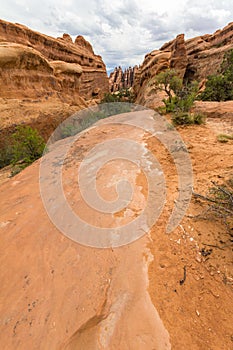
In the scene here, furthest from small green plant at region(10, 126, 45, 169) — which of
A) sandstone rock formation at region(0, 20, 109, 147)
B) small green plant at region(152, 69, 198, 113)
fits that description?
small green plant at region(152, 69, 198, 113)

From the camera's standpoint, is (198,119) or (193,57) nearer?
(198,119)

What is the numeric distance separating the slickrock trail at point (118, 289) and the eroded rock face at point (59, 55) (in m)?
16.8

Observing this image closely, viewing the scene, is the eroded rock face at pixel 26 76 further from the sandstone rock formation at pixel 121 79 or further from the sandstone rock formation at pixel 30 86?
the sandstone rock formation at pixel 121 79

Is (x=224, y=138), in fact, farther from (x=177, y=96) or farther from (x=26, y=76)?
(x=26, y=76)

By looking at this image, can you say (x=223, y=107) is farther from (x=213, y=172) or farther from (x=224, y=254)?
(x=224, y=254)

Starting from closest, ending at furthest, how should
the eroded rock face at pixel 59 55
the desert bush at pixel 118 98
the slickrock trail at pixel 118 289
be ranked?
the slickrock trail at pixel 118 289 → the eroded rock face at pixel 59 55 → the desert bush at pixel 118 98

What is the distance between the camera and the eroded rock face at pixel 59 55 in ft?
60.3

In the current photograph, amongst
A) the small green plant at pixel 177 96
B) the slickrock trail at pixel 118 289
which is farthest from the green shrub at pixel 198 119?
the slickrock trail at pixel 118 289

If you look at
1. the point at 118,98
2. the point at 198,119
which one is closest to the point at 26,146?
the point at 198,119

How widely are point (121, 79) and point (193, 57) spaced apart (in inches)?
1687

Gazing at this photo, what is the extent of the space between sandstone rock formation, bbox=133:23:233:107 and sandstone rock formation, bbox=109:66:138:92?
34.7 metres

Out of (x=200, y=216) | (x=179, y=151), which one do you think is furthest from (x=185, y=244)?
(x=179, y=151)

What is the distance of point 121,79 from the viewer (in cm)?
6359

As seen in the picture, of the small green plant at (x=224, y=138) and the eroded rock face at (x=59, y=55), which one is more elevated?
the eroded rock face at (x=59, y=55)
